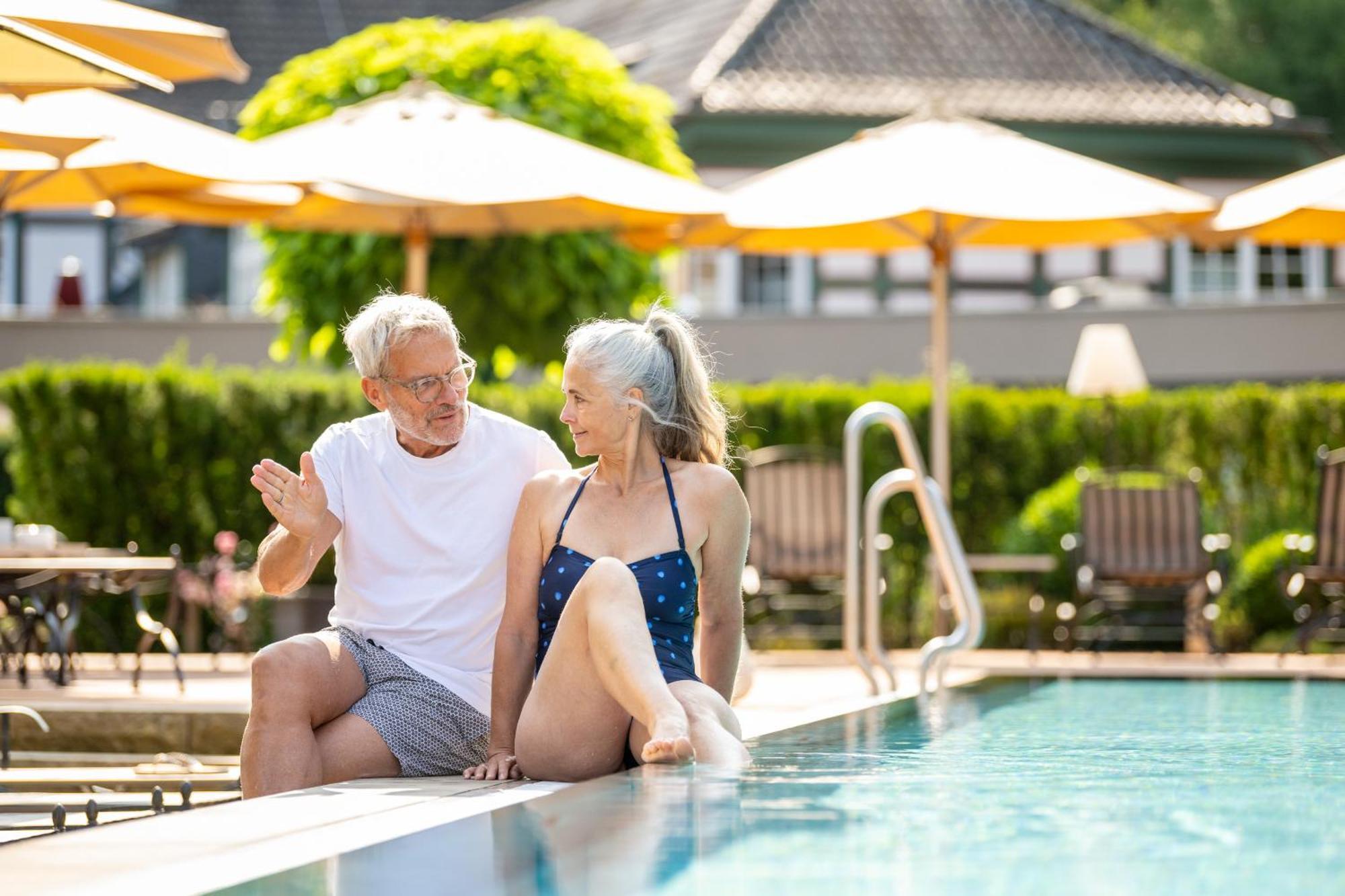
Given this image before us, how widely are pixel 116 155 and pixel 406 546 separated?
412 cm

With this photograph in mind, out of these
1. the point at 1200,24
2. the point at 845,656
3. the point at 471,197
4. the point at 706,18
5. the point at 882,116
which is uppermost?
the point at 1200,24

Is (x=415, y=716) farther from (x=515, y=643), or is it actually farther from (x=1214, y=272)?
(x=1214, y=272)

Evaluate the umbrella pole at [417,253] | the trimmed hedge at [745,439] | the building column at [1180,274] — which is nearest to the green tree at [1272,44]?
the building column at [1180,274]

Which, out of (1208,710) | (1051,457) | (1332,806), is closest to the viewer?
(1332,806)

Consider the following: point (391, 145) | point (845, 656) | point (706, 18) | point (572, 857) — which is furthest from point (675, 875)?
point (706, 18)

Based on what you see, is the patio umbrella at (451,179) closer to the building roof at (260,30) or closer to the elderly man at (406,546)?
the elderly man at (406,546)

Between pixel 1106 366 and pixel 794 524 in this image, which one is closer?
pixel 794 524

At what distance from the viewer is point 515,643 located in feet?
13.9

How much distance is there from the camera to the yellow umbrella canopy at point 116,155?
734cm

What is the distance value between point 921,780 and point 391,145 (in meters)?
5.76

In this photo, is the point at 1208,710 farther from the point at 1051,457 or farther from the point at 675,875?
the point at 1051,457

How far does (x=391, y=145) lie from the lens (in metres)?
8.91

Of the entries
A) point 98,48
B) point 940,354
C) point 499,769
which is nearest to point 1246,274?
point 940,354

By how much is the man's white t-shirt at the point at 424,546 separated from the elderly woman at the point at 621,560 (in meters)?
0.18
